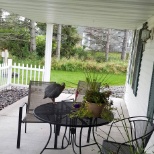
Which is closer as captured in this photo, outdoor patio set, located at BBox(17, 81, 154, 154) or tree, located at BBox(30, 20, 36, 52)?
outdoor patio set, located at BBox(17, 81, 154, 154)

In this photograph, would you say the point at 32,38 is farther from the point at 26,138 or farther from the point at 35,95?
the point at 26,138

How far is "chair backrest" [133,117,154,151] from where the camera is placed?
229 centimetres

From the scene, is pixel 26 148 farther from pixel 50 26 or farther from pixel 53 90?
pixel 50 26

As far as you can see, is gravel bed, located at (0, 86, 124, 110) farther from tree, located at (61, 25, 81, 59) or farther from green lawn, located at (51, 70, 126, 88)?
tree, located at (61, 25, 81, 59)

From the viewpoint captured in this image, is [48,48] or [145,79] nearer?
[145,79]

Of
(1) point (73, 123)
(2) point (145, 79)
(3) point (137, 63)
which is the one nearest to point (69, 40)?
(3) point (137, 63)

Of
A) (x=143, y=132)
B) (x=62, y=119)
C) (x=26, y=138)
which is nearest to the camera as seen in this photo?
(x=143, y=132)

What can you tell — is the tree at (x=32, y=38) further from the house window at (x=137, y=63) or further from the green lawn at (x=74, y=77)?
the house window at (x=137, y=63)

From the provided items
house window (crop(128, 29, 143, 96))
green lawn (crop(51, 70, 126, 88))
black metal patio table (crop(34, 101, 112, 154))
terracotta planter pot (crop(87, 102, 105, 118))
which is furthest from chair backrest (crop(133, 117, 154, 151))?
green lawn (crop(51, 70, 126, 88))

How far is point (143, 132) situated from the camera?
2.54 meters

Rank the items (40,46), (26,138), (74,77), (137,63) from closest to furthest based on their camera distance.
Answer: (26,138) < (137,63) < (74,77) < (40,46)

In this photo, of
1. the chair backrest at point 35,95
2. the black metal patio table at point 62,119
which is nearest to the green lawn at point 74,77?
the chair backrest at point 35,95

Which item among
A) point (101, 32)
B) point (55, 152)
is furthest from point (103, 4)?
point (101, 32)

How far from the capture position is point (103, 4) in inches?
128
